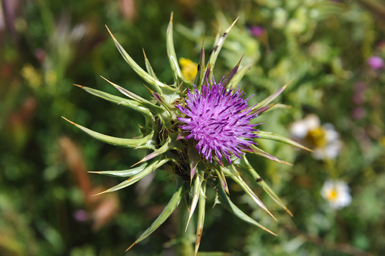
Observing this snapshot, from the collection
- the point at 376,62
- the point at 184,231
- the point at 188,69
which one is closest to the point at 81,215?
the point at 184,231

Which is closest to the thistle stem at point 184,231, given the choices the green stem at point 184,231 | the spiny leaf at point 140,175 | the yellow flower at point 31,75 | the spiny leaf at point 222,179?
the green stem at point 184,231

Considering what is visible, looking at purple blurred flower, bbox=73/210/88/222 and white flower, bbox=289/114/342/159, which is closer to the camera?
purple blurred flower, bbox=73/210/88/222

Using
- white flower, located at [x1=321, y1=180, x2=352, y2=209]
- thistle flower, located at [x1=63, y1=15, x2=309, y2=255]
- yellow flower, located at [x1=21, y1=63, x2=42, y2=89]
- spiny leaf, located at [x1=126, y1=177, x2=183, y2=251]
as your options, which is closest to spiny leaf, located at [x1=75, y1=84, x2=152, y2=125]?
thistle flower, located at [x1=63, y1=15, x2=309, y2=255]

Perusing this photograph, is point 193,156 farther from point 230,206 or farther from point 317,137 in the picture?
point 317,137

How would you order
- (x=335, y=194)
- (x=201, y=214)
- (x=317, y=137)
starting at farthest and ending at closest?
(x=317, y=137), (x=335, y=194), (x=201, y=214)

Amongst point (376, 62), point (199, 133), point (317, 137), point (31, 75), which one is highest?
point (376, 62)

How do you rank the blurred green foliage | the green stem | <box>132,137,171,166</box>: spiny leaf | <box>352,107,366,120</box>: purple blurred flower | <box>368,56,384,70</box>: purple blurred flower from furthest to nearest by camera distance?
1. <box>352,107,366,120</box>: purple blurred flower
2. <box>368,56,384,70</box>: purple blurred flower
3. the blurred green foliage
4. the green stem
5. <box>132,137,171,166</box>: spiny leaf

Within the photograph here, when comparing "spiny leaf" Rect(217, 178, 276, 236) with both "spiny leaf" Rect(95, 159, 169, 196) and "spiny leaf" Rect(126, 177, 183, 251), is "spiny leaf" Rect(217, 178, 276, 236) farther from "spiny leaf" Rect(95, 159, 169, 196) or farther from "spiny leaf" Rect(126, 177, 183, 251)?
"spiny leaf" Rect(95, 159, 169, 196)
